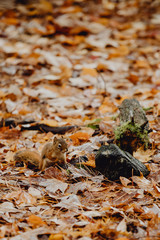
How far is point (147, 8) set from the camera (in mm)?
8781

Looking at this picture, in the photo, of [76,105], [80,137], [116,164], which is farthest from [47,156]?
[76,105]

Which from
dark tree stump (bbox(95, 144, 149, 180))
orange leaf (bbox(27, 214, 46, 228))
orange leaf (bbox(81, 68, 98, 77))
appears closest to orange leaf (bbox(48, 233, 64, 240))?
orange leaf (bbox(27, 214, 46, 228))

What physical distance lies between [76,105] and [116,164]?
2.40m

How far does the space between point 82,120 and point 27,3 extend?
17.2 feet

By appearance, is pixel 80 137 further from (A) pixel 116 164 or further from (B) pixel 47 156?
(A) pixel 116 164

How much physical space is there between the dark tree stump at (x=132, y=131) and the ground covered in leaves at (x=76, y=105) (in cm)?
12

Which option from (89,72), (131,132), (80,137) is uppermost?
(131,132)

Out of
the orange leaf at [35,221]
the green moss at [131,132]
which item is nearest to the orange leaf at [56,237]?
the orange leaf at [35,221]

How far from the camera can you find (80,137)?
3.65 m

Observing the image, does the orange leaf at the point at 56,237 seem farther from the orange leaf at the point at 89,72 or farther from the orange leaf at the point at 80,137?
the orange leaf at the point at 89,72

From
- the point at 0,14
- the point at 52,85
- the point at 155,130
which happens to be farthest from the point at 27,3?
the point at 155,130

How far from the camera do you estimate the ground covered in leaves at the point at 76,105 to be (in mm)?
2209

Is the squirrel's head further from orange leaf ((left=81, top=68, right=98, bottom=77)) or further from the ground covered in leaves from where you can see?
orange leaf ((left=81, top=68, right=98, bottom=77))

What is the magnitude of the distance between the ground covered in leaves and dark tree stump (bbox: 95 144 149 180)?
0.21 feet
